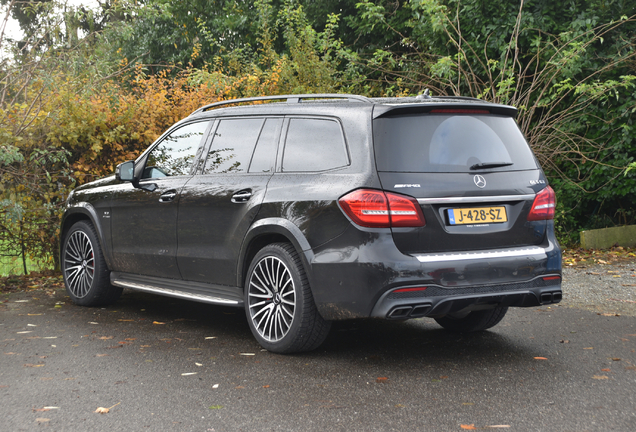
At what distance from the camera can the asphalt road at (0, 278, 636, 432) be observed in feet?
12.5

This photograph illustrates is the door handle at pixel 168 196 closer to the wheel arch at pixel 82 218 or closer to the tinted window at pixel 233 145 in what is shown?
the tinted window at pixel 233 145

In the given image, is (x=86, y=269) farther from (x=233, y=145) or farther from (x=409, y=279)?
(x=409, y=279)

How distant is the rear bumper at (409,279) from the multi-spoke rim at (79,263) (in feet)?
11.3

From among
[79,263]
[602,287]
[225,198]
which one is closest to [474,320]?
[225,198]

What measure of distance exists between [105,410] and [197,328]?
2327mm

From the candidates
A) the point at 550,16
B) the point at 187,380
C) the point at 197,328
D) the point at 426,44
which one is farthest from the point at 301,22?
the point at 187,380

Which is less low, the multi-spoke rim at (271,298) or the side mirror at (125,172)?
the side mirror at (125,172)

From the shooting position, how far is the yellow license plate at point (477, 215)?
467cm

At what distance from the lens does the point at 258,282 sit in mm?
5391

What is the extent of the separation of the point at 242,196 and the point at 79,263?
2892mm

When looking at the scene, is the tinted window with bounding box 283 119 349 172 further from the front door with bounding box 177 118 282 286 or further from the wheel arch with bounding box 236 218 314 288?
the wheel arch with bounding box 236 218 314 288

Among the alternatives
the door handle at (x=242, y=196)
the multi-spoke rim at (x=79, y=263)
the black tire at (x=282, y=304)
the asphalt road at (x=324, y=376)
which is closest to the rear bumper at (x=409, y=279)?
the black tire at (x=282, y=304)

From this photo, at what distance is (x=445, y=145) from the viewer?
15.9 ft

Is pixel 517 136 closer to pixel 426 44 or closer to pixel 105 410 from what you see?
pixel 105 410
